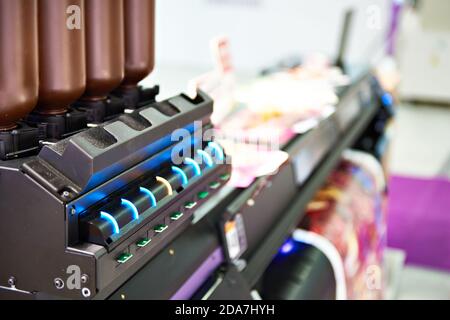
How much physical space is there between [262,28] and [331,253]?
6.36m

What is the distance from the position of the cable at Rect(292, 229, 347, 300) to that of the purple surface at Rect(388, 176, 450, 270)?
6.30ft

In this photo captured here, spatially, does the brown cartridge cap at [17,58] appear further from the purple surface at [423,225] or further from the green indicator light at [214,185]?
the purple surface at [423,225]

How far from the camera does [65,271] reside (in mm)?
973

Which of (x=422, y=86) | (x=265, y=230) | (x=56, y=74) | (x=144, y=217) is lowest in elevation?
(x=422, y=86)

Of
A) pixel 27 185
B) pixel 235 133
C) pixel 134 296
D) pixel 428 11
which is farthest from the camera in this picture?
pixel 428 11

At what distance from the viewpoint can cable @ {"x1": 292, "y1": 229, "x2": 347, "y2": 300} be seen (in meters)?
2.13

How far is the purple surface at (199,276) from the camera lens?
4.68 ft

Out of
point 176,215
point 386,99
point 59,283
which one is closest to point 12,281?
point 59,283

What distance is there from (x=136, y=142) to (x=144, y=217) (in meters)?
0.13

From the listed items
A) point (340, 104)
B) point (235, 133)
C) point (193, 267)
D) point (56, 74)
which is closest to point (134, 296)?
point (193, 267)

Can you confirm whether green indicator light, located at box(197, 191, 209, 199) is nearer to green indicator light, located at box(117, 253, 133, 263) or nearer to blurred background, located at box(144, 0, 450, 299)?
green indicator light, located at box(117, 253, 133, 263)

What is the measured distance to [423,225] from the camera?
3.98 m

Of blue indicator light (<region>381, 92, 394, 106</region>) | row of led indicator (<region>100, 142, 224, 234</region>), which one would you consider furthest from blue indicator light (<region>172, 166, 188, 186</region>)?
blue indicator light (<region>381, 92, 394, 106</region>)
